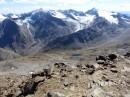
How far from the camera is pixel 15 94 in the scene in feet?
95.6

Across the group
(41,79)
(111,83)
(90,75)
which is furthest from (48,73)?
(111,83)

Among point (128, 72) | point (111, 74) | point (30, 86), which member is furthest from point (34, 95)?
point (128, 72)

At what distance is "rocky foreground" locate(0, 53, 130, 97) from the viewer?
2538cm

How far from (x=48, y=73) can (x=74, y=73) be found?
8.22ft

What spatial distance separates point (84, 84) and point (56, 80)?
8.47 feet

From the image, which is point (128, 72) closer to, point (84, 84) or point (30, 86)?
point (84, 84)

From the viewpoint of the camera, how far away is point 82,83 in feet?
88.9

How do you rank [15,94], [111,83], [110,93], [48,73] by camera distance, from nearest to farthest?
[110,93], [111,83], [15,94], [48,73]

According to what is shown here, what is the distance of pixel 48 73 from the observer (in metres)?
31.0

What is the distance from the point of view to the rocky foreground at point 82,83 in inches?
999

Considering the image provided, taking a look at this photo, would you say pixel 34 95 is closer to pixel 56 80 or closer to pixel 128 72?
pixel 56 80

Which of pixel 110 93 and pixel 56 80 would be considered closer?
pixel 110 93

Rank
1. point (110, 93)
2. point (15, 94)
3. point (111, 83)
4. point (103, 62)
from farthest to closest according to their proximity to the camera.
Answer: point (103, 62) < point (15, 94) < point (111, 83) < point (110, 93)

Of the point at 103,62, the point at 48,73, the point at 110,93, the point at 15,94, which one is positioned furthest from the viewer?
the point at 103,62
